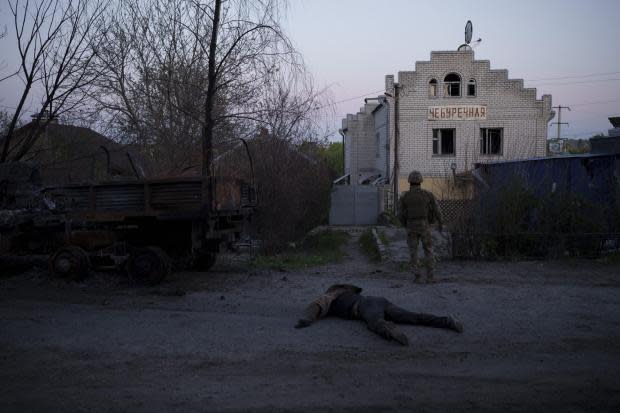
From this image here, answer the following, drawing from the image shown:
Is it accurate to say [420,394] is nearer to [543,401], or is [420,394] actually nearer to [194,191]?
[543,401]

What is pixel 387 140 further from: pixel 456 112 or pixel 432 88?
pixel 456 112

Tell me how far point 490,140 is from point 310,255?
58.9ft

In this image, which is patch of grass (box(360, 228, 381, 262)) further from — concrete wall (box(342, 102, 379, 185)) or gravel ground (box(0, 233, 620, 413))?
concrete wall (box(342, 102, 379, 185))

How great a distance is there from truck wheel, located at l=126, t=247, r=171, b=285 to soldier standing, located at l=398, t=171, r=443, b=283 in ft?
13.3

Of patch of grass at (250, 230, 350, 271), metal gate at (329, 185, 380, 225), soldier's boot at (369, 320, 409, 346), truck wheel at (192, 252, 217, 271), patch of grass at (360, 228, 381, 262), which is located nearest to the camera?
soldier's boot at (369, 320, 409, 346)

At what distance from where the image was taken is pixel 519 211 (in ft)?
40.3

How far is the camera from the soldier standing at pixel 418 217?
981cm

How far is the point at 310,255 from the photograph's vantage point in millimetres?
14695

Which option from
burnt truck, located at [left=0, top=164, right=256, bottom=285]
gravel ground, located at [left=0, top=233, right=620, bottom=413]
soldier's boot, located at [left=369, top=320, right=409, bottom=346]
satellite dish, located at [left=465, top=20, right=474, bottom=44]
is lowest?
gravel ground, located at [left=0, top=233, right=620, bottom=413]

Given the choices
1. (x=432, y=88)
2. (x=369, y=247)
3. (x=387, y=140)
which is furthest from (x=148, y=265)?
(x=432, y=88)

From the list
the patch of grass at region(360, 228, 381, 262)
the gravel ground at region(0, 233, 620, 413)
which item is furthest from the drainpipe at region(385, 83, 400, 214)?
the gravel ground at region(0, 233, 620, 413)

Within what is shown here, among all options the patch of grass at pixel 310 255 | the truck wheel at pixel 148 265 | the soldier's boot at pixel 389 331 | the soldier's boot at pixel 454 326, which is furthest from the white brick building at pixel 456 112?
the soldier's boot at pixel 389 331

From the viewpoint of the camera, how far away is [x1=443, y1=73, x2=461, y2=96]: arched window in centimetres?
2891

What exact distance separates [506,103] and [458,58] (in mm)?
3248
